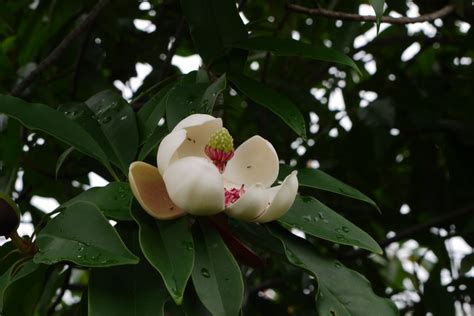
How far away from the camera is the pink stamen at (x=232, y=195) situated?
843mm

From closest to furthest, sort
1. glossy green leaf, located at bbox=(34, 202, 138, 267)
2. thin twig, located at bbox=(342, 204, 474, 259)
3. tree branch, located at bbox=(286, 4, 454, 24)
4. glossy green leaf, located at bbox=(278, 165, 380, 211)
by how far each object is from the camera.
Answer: glossy green leaf, located at bbox=(34, 202, 138, 267) < glossy green leaf, located at bbox=(278, 165, 380, 211) < tree branch, located at bbox=(286, 4, 454, 24) < thin twig, located at bbox=(342, 204, 474, 259)

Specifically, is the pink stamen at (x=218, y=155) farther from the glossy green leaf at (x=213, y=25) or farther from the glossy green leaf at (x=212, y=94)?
the glossy green leaf at (x=213, y=25)

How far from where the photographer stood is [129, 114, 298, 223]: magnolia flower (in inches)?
31.0

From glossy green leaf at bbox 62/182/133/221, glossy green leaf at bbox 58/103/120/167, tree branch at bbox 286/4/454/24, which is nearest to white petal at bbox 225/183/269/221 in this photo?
glossy green leaf at bbox 62/182/133/221

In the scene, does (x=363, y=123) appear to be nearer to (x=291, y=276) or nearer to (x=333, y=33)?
(x=333, y=33)

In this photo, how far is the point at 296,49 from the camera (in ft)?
3.33

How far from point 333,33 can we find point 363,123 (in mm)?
241

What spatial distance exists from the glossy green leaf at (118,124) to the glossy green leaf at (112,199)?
8 cm

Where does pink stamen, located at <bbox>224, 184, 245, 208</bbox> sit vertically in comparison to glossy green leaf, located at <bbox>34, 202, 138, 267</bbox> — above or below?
below

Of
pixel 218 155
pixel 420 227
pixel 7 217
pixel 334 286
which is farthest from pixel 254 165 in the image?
pixel 420 227

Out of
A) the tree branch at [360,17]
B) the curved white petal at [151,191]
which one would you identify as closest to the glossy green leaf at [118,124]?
the curved white petal at [151,191]

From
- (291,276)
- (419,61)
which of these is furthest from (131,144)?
(419,61)

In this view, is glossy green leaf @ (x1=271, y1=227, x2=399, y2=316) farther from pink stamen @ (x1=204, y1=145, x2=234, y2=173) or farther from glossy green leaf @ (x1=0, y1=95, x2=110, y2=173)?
glossy green leaf @ (x1=0, y1=95, x2=110, y2=173)

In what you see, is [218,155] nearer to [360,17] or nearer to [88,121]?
[88,121]
